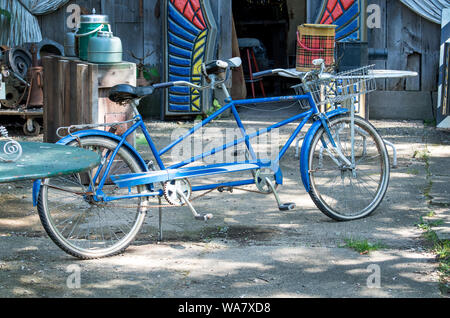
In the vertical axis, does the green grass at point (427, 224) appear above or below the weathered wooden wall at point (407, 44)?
below

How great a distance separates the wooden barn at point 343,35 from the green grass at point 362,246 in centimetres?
550

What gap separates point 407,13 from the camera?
980cm

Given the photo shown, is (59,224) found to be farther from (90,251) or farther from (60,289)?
(60,289)

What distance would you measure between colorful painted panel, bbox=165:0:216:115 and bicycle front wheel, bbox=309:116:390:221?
14.3ft

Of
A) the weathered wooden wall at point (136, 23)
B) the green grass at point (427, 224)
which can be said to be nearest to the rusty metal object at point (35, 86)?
the weathered wooden wall at point (136, 23)

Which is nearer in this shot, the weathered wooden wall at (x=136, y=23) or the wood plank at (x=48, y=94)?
the wood plank at (x=48, y=94)

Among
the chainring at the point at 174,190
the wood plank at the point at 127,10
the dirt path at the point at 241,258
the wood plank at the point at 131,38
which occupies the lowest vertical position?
the dirt path at the point at 241,258

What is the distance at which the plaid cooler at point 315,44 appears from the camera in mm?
7285

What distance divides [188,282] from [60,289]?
67cm

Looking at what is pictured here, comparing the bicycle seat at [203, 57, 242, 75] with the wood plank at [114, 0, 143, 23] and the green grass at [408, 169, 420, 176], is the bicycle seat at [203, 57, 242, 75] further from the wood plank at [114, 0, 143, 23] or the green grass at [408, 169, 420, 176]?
the wood plank at [114, 0, 143, 23]

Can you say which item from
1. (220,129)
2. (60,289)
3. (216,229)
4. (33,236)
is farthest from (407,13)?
(60,289)

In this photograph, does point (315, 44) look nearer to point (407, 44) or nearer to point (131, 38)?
point (407, 44)

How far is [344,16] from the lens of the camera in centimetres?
963

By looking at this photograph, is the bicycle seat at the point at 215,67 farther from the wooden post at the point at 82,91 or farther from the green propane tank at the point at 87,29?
the green propane tank at the point at 87,29
